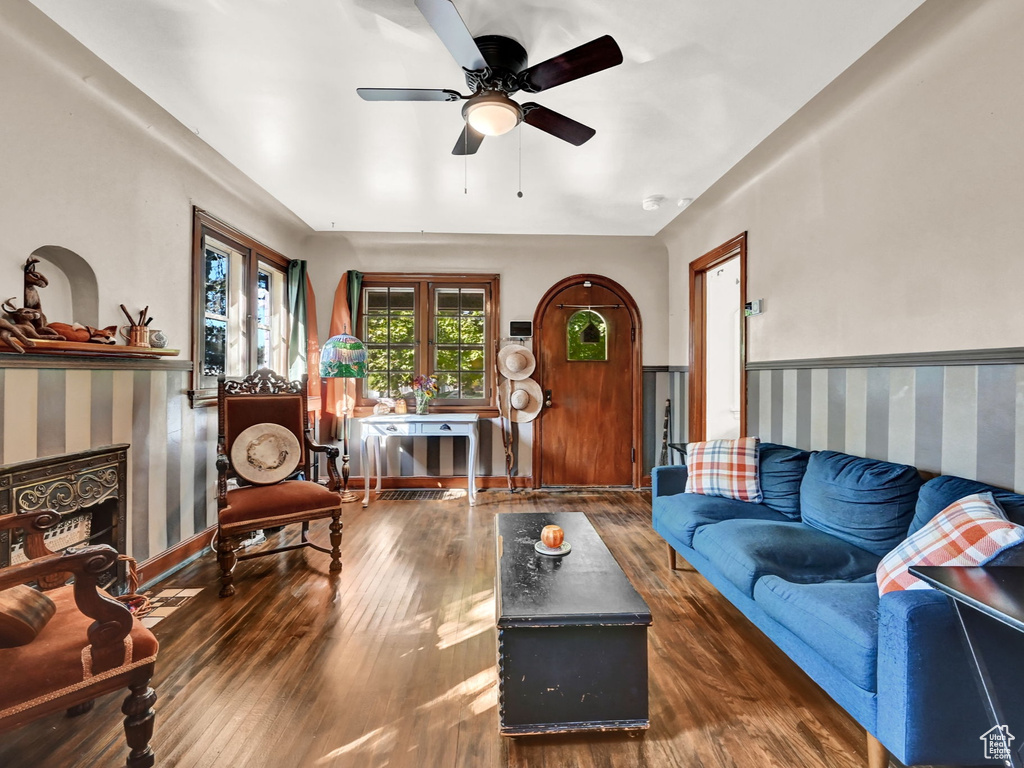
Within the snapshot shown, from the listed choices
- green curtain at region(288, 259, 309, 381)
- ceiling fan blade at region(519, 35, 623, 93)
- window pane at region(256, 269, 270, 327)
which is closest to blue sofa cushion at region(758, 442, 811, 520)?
ceiling fan blade at region(519, 35, 623, 93)

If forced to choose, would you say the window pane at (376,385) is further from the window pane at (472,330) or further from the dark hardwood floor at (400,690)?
the dark hardwood floor at (400,690)

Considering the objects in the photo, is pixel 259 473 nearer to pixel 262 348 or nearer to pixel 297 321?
pixel 262 348

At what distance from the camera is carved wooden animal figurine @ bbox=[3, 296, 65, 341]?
196 centimetres

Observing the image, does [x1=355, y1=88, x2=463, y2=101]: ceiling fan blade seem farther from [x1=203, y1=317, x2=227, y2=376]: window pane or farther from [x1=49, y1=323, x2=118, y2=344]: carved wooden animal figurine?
[x1=203, y1=317, x2=227, y2=376]: window pane

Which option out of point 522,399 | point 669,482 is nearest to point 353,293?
point 522,399

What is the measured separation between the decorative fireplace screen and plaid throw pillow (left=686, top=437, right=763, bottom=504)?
317 cm

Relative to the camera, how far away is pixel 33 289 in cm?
208

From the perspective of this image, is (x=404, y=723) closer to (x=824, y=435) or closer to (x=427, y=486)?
(x=824, y=435)

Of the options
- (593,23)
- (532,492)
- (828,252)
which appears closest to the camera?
(593,23)

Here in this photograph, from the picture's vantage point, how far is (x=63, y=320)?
239cm

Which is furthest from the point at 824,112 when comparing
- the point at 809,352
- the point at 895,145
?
the point at 809,352

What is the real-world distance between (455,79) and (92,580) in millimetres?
2365

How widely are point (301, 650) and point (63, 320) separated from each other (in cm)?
202

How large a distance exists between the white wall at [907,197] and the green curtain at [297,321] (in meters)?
3.92
